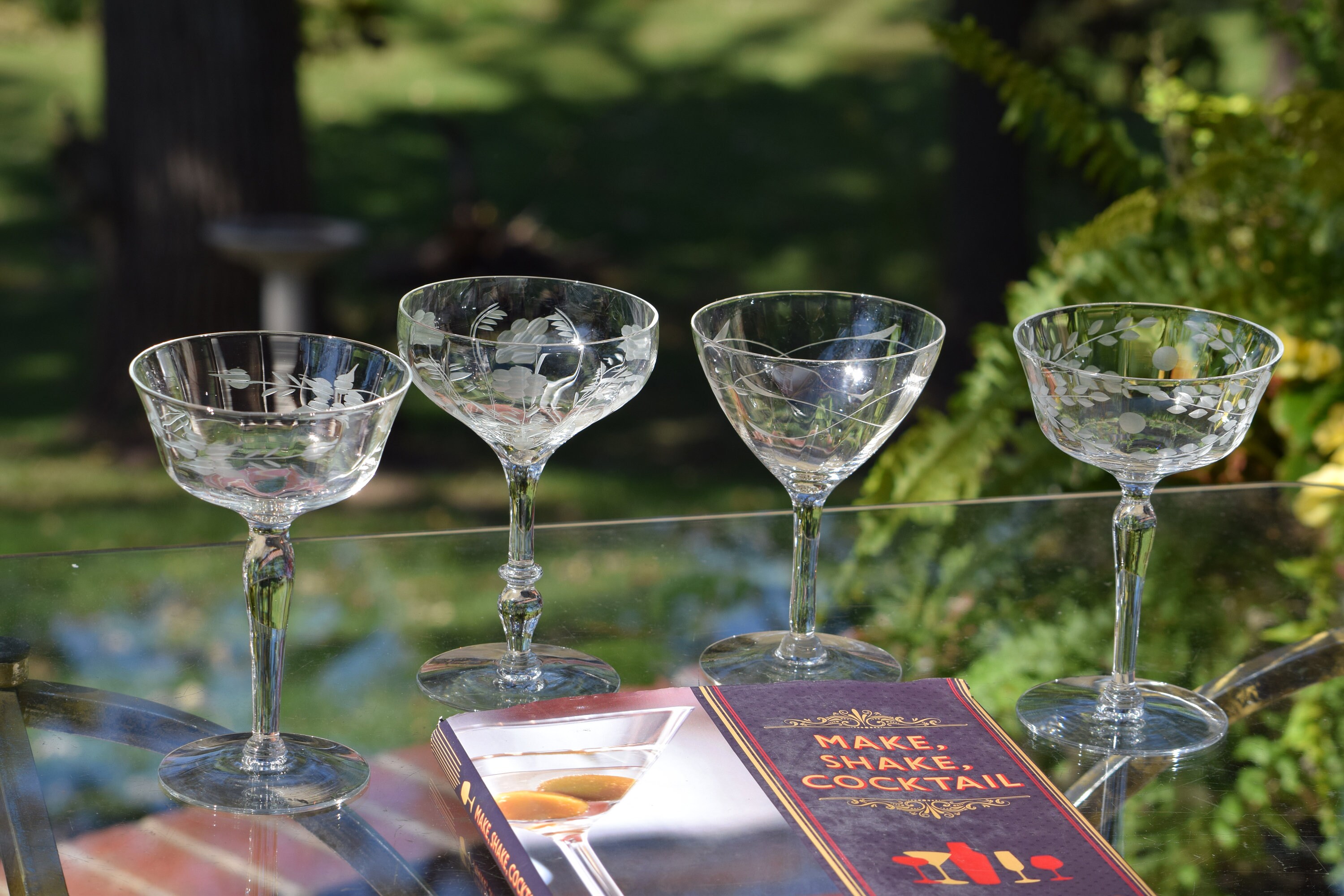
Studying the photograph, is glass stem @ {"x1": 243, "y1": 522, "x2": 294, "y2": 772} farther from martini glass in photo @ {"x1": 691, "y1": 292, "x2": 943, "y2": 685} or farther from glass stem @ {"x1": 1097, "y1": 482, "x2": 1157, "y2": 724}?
glass stem @ {"x1": 1097, "y1": 482, "x2": 1157, "y2": 724}

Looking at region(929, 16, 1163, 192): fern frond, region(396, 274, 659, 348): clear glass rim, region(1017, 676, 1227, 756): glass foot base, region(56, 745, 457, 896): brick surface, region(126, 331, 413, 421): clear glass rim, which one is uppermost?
region(929, 16, 1163, 192): fern frond

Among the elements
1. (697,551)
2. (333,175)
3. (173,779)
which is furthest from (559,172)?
(173,779)

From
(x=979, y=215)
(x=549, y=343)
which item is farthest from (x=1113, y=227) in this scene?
(x=979, y=215)

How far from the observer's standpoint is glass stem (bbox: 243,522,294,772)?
1053 mm

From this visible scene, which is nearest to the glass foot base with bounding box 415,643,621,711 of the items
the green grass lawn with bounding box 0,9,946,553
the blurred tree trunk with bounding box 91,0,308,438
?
the green grass lawn with bounding box 0,9,946,553

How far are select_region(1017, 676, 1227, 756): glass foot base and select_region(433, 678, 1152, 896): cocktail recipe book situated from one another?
0.09 meters

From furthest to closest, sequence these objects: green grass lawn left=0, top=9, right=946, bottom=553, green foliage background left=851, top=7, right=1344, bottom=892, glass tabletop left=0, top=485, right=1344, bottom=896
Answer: green grass lawn left=0, top=9, right=946, bottom=553 < green foliage background left=851, top=7, right=1344, bottom=892 < glass tabletop left=0, top=485, right=1344, bottom=896

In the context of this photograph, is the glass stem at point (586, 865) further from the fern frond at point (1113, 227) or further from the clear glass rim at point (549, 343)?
the fern frond at point (1113, 227)

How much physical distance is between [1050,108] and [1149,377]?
3.79ft

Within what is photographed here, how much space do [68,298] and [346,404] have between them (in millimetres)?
4794

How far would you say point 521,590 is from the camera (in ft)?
4.30

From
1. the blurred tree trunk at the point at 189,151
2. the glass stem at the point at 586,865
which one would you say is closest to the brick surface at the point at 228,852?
the glass stem at the point at 586,865

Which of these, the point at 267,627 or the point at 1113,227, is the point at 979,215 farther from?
the point at 267,627

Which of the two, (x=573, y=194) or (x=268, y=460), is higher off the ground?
(x=573, y=194)
